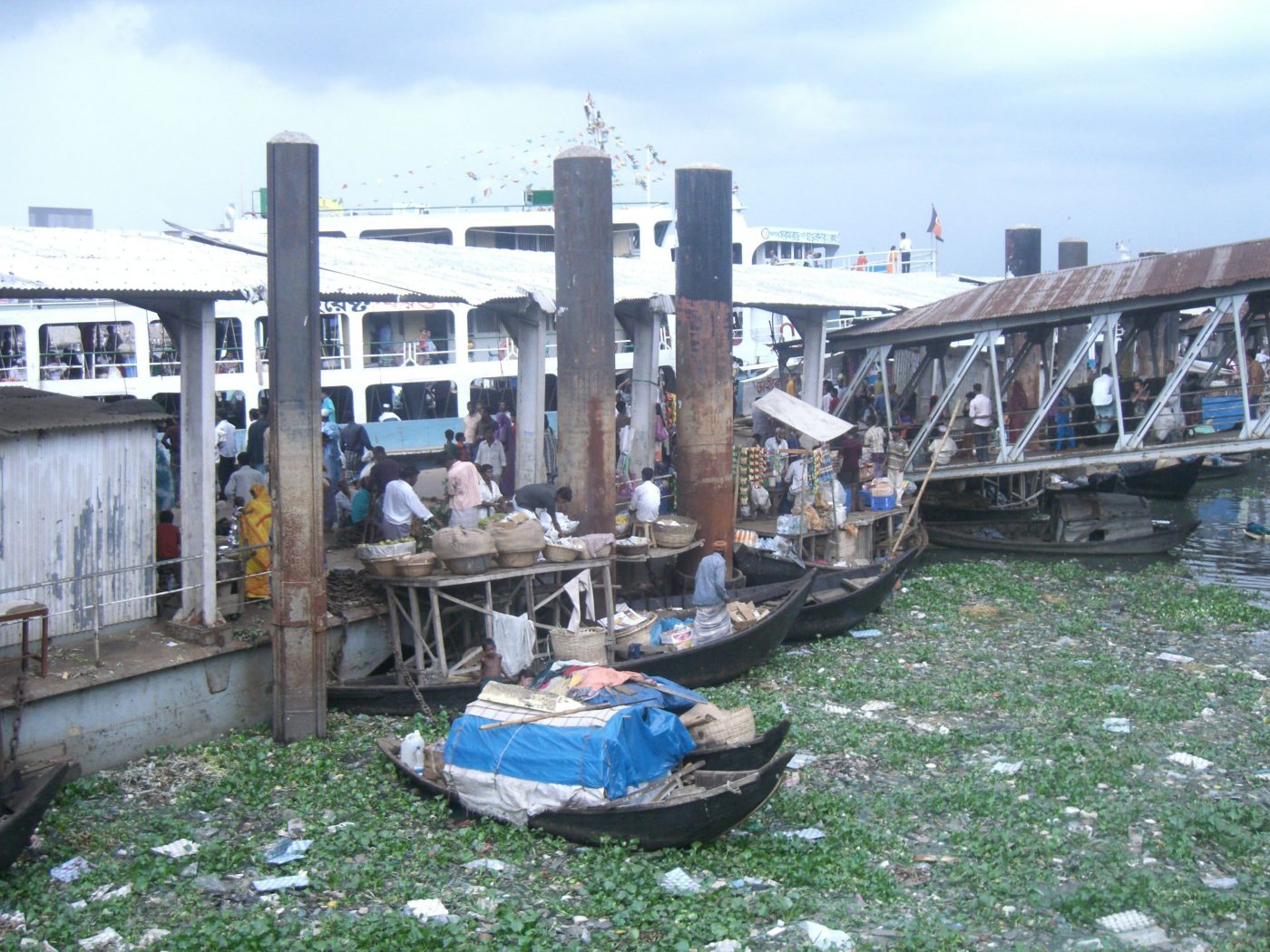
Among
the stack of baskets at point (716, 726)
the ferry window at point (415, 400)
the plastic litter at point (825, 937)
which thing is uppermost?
the ferry window at point (415, 400)

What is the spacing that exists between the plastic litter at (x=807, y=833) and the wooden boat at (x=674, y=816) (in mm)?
277

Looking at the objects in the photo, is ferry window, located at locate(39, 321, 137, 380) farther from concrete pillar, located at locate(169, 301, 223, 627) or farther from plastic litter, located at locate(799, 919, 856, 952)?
plastic litter, located at locate(799, 919, 856, 952)

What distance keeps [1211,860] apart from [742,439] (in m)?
13.0

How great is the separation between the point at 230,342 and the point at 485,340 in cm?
531

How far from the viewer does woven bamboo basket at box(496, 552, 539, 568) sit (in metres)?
11.7

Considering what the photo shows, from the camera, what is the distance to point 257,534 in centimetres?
1206

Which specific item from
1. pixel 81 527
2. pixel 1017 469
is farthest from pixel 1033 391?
pixel 81 527

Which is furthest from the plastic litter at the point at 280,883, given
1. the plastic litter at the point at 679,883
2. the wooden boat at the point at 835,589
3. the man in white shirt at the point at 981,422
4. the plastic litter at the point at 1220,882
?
the man in white shirt at the point at 981,422

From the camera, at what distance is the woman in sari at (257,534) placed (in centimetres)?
1205

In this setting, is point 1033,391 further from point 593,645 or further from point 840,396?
point 593,645

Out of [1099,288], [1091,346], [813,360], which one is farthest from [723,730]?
[1091,346]

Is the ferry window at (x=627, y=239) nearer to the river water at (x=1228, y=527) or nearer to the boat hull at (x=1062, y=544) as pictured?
the boat hull at (x=1062, y=544)

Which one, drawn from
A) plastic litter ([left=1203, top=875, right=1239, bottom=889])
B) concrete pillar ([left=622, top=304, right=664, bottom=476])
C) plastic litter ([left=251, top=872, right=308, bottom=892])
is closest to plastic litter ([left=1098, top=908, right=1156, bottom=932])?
plastic litter ([left=1203, top=875, right=1239, bottom=889])

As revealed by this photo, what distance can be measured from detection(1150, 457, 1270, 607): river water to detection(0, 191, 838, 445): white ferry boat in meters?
10.3
